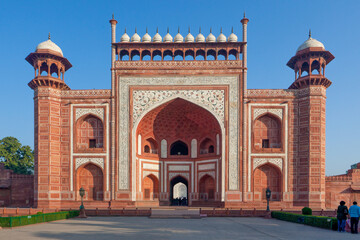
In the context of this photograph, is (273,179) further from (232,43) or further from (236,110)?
(232,43)

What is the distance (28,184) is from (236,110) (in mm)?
16787

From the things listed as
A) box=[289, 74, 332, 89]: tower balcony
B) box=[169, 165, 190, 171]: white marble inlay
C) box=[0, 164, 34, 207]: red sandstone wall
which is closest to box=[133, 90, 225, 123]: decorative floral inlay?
box=[169, 165, 190, 171]: white marble inlay

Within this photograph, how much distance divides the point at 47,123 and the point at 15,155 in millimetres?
16791

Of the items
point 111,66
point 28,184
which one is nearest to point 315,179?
point 111,66

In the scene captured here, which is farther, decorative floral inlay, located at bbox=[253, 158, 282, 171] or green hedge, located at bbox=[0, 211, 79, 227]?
decorative floral inlay, located at bbox=[253, 158, 282, 171]

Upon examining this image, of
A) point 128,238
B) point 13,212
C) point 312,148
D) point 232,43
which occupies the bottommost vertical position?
point 13,212

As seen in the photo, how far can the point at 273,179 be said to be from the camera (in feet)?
87.5

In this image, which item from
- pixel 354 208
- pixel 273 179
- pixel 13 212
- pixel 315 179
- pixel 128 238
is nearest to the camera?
pixel 128 238

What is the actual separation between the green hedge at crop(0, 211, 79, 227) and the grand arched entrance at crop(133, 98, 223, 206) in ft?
31.4

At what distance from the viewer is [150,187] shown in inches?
1153

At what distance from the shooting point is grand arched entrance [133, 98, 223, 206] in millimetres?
28000

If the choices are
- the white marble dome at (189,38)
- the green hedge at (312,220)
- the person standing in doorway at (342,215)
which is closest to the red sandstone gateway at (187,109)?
the white marble dome at (189,38)

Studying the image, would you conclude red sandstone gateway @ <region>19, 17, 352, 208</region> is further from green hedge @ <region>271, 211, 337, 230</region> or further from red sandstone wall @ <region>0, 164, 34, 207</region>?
green hedge @ <region>271, 211, 337, 230</region>

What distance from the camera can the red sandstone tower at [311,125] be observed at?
25.0 metres
